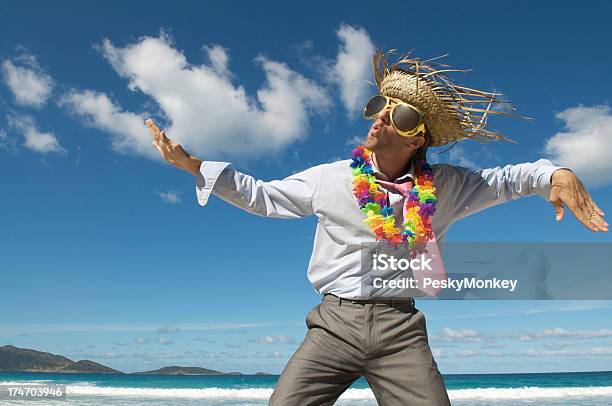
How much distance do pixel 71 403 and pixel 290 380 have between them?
41.5 feet

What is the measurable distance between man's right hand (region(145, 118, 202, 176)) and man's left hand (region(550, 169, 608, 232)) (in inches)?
57.5

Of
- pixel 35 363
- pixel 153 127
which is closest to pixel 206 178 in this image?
pixel 153 127

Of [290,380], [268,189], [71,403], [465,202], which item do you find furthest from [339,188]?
[71,403]

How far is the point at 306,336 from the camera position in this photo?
263 cm

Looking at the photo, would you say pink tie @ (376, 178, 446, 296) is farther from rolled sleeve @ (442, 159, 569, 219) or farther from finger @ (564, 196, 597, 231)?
finger @ (564, 196, 597, 231)

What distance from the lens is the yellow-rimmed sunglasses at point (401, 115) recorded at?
287cm

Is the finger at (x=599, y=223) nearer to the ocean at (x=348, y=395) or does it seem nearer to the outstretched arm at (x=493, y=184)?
the outstretched arm at (x=493, y=184)

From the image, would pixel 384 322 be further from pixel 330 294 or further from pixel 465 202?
pixel 465 202

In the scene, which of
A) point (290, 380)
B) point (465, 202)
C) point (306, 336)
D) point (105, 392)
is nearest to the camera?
point (290, 380)

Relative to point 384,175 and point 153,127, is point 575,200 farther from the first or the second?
point 153,127

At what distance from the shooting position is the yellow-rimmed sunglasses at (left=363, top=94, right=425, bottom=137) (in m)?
2.87

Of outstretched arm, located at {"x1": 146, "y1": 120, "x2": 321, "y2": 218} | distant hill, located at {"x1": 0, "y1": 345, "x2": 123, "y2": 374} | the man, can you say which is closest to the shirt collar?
the man

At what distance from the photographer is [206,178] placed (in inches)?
102

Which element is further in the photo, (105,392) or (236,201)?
(105,392)
